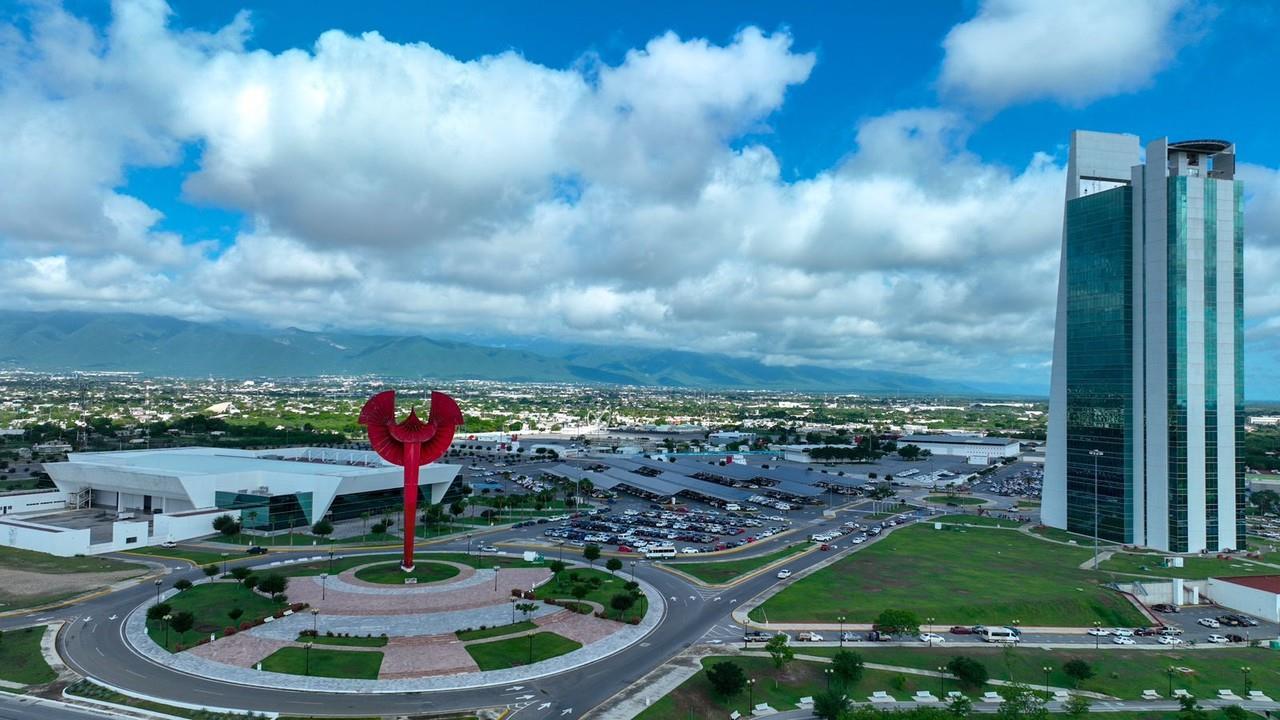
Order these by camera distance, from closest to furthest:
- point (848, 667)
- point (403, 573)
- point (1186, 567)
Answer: point (848, 667)
point (403, 573)
point (1186, 567)

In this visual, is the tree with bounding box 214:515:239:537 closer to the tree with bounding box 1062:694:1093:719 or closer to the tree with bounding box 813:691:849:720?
the tree with bounding box 813:691:849:720

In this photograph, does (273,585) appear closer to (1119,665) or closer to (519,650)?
(519,650)

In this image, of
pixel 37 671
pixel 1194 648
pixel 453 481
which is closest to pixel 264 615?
pixel 37 671

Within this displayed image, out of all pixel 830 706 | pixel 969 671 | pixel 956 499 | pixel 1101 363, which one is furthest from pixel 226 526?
pixel 956 499

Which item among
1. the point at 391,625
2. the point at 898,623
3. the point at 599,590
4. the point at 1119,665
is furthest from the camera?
the point at 599,590

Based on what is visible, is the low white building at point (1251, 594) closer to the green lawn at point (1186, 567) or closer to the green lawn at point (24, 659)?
the green lawn at point (1186, 567)

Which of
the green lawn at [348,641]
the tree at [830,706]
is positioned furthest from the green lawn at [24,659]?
the tree at [830,706]

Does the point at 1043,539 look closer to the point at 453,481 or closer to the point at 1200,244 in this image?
the point at 1200,244
